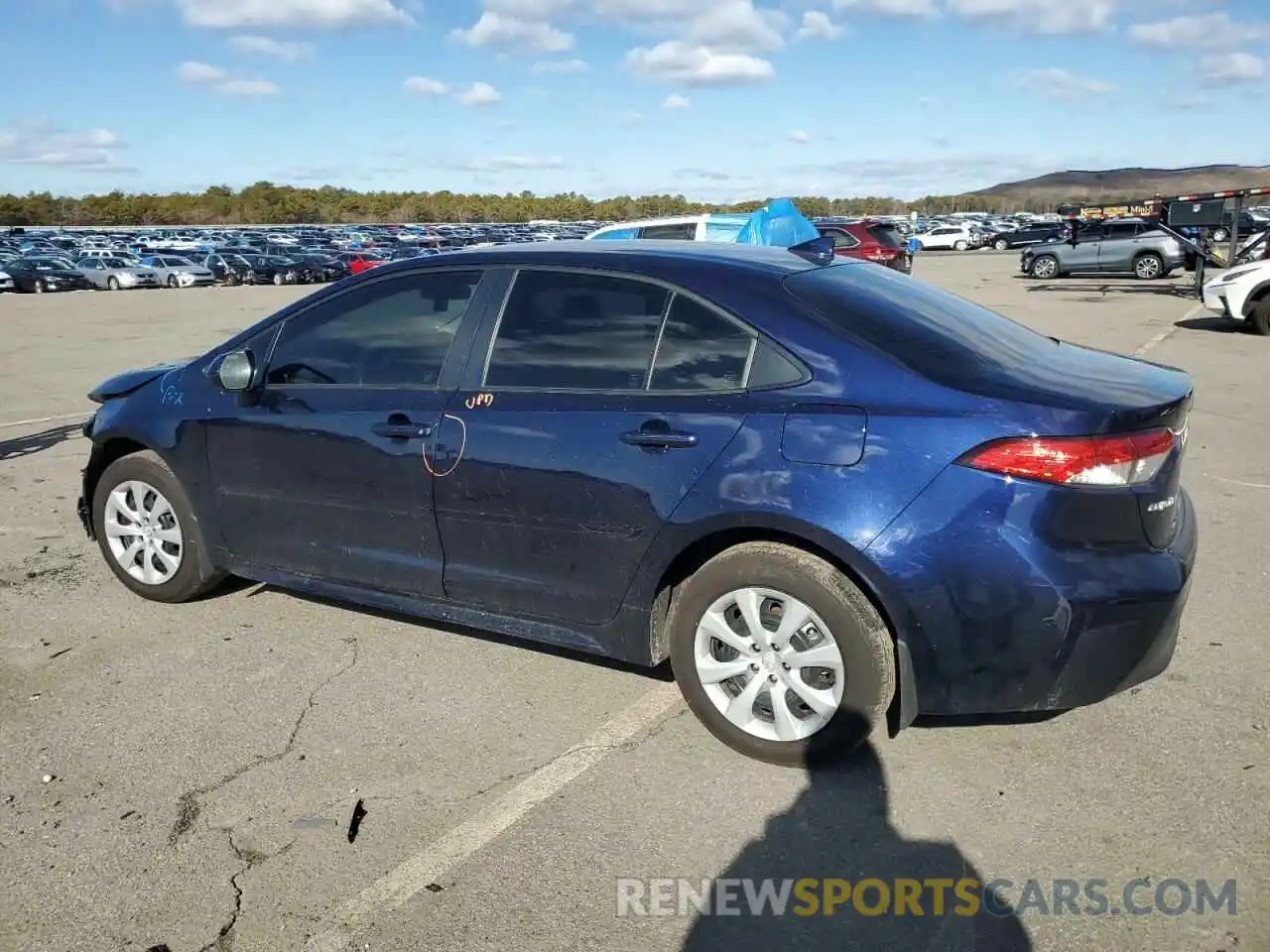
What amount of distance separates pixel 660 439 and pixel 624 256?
31.8 inches

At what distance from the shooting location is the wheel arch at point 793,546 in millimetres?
3160

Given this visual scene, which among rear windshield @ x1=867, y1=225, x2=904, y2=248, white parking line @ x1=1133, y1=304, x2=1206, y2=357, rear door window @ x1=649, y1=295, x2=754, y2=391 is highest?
rear windshield @ x1=867, y1=225, x2=904, y2=248

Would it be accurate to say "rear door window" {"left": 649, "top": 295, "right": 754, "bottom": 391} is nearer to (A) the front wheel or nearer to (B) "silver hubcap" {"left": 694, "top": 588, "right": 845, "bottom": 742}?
(B) "silver hubcap" {"left": 694, "top": 588, "right": 845, "bottom": 742}

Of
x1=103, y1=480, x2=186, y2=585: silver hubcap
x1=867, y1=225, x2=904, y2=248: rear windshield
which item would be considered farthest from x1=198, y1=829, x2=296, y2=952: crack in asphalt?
x1=867, y1=225, x2=904, y2=248: rear windshield

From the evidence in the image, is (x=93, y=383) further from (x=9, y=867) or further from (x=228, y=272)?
(x=228, y=272)

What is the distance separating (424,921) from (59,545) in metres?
4.28

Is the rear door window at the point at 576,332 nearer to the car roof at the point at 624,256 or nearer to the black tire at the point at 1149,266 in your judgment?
the car roof at the point at 624,256

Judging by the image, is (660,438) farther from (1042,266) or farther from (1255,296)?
(1042,266)

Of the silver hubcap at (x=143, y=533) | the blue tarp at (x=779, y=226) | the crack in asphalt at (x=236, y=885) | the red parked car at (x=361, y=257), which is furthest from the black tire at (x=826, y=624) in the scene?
the red parked car at (x=361, y=257)

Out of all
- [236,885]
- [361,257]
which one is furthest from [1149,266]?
[236,885]

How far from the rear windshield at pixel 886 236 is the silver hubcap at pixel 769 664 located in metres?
20.5

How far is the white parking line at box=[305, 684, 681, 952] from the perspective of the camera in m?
2.74

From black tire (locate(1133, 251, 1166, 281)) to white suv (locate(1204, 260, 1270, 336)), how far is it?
14609 mm

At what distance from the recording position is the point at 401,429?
397 centimetres
